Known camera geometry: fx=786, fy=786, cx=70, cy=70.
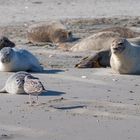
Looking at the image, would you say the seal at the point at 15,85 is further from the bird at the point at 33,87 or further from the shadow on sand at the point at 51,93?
the bird at the point at 33,87

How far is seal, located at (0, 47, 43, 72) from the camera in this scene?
10034 millimetres

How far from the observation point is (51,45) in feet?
45.7

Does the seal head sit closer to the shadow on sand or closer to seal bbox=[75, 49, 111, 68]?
seal bbox=[75, 49, 111, 68]

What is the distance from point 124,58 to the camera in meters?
10.2

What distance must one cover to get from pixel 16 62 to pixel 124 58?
139 centimetres

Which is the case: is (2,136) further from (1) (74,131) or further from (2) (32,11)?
(2) (32,11)

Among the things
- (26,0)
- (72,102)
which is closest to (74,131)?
(72,102)

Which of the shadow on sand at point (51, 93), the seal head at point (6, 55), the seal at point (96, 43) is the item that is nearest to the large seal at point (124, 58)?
the seal head at point (6, 55)

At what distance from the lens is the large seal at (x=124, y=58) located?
1002 centimetres

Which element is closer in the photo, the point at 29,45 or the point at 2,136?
the point at 2,136

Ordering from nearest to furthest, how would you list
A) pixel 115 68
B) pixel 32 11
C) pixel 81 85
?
pixel 81 85 < pixel 115 68 < pixel 32 11

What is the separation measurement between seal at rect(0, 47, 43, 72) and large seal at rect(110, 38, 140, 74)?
0.98 metres

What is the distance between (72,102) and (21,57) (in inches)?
104

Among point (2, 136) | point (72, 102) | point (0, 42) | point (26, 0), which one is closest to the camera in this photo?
point (2, 136)
